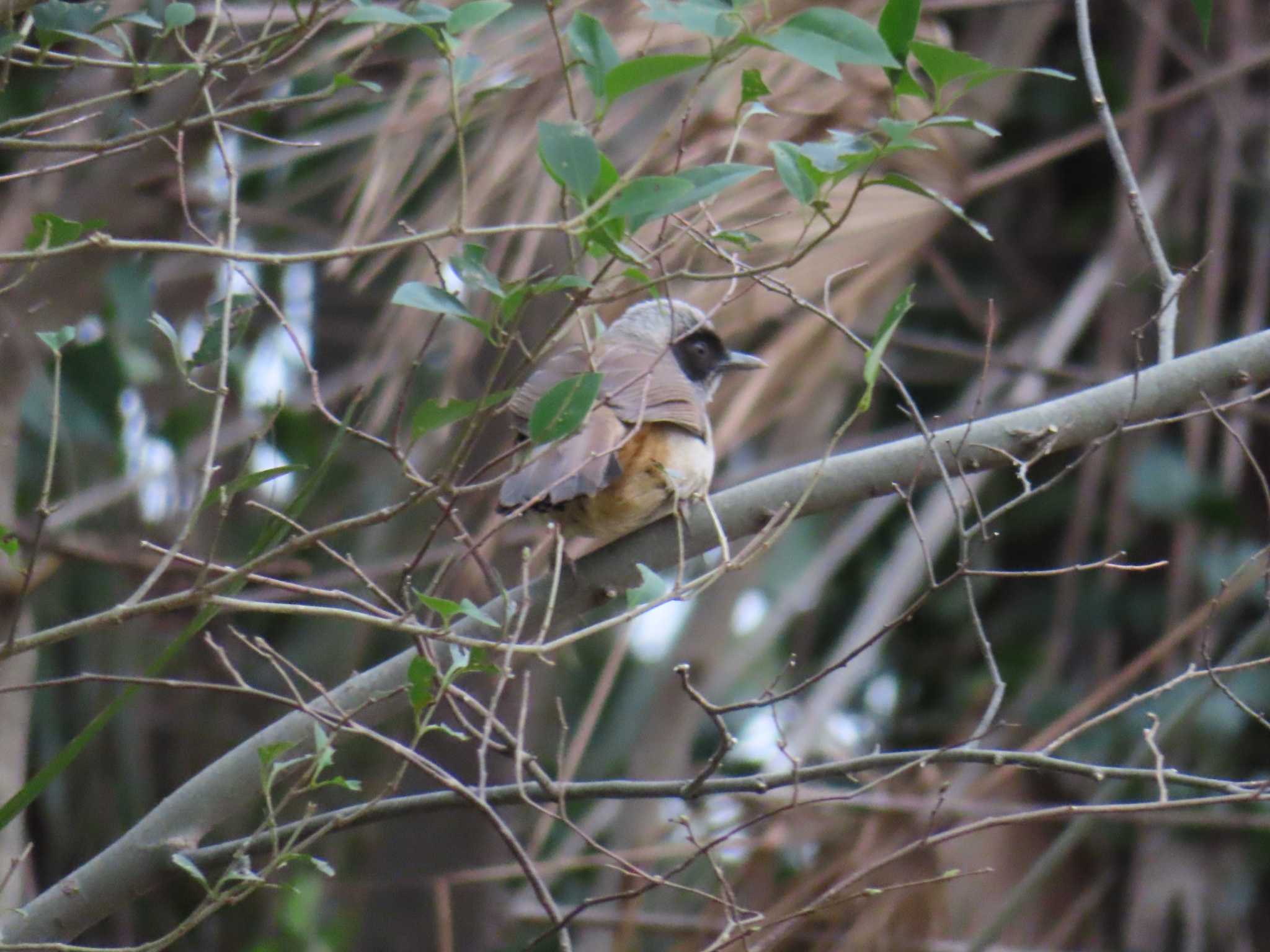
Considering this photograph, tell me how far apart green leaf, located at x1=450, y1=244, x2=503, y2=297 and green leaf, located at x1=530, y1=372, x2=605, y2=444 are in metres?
0.15

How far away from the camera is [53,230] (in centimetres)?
200

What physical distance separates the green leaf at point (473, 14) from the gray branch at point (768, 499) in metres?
0.89

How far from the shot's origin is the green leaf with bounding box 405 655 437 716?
203 cm

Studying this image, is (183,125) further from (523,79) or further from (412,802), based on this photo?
(412,802)

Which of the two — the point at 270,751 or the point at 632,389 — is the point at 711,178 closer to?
the point at 270,751

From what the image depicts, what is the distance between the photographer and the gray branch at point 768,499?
7.58ft

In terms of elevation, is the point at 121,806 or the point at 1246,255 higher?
the point at 1246,255

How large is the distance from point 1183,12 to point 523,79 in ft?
17.6

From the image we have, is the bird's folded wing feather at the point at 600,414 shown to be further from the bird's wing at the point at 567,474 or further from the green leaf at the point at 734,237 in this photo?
the green leaf at the point at 734,237

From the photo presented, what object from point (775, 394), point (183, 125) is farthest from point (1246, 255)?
point (183, 125)

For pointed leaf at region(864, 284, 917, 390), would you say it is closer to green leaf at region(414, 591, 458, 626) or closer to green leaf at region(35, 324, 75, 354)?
green leaf at region(414, 591, 458, 626)

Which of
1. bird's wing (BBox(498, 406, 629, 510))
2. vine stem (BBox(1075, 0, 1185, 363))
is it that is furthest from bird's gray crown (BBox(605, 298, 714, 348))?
vine stem (BBox(1075, 0, 1185, 363))

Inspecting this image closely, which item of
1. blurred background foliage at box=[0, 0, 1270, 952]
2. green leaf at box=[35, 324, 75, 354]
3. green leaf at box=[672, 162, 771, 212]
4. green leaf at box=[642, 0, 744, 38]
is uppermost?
green leaf at box=[642, 0, 744, 38]

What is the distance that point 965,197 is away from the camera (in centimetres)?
481
